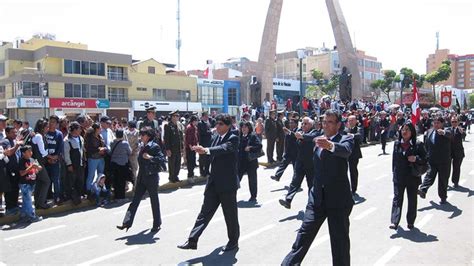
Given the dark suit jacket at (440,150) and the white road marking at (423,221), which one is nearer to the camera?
the white road marking at (423,221)

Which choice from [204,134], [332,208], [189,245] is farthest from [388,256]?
[204,134]

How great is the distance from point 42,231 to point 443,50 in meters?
149

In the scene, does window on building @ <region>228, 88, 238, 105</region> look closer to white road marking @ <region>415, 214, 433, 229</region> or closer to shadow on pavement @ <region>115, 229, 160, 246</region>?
white road marking @ <region>415, 214, 433, 229</region>

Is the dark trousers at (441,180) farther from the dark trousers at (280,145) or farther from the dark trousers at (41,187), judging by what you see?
the dark trousers at (41,187)

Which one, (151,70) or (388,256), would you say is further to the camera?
(151,70)

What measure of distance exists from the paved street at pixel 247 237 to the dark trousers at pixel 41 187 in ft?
1.54

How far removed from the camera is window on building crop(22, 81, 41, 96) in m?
43.2

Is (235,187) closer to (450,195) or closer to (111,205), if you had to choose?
(111,205)

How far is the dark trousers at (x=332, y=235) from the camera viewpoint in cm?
467

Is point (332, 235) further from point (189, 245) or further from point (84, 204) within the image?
point (84, 204)

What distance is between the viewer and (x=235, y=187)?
6.11 metres

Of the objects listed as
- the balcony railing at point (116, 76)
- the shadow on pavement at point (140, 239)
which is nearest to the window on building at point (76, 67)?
the balcony railing at point (116, 76)

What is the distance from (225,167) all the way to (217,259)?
1.23 meters

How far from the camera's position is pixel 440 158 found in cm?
905
